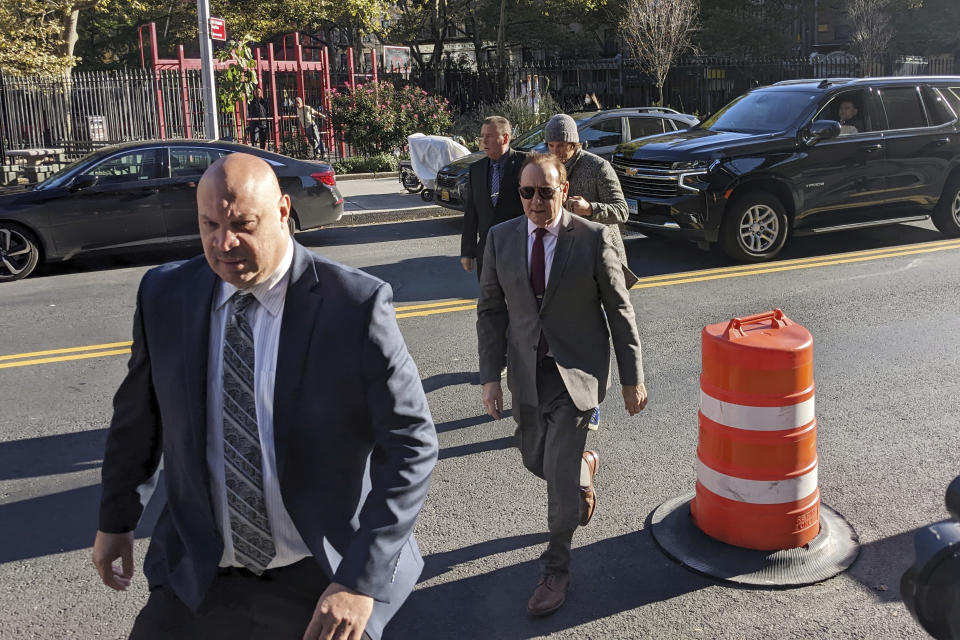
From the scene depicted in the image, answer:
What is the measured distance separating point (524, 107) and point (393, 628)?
19105 millimetres

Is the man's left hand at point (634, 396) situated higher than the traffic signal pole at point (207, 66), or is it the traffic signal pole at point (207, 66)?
the traffic signal pole at point (207, 66)

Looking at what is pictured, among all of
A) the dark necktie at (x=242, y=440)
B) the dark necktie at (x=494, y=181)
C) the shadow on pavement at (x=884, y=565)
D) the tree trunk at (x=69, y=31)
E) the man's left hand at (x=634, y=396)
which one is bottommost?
the shadow on pavement at (x=884, y=565)

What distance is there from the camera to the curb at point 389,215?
15.1 meters

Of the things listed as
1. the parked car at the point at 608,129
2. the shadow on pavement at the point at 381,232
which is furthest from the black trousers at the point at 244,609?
the parked car at the point at 608,129

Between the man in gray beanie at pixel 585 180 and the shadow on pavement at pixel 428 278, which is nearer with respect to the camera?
the man in gray beanie at pixel 585 180

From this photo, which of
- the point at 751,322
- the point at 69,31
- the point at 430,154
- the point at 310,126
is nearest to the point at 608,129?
the point at 430,154

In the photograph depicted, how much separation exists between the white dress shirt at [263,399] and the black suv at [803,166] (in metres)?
9.27

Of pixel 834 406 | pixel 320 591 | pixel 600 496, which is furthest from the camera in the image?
pixel 834 406

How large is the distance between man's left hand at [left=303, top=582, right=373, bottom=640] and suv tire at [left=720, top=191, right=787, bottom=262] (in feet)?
31.7

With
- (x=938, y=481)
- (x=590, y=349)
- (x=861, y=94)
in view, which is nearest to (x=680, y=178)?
(x=861, y=94)

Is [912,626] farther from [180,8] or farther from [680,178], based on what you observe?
[180,8]

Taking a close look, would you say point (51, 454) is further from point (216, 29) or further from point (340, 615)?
point (216, 29)

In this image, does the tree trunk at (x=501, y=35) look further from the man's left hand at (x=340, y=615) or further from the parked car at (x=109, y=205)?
the man's left hand at (x=340, y=615)

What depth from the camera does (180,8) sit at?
3338 cm
